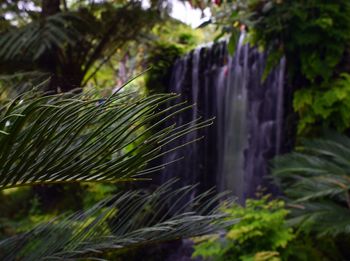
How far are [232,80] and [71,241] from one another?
4.85 m

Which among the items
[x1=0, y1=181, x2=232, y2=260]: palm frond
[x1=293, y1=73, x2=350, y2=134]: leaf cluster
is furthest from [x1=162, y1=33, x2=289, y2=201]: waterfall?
[x1=0, y1=181, x2=232, y2=260]: palm frond

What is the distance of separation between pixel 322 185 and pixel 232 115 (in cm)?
306

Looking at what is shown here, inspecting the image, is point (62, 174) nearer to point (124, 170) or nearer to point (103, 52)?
point (124, 170)

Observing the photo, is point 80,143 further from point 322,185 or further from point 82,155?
point 322,185

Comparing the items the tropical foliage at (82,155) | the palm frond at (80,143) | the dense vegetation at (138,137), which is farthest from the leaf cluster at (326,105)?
the palm frond at (80,143)

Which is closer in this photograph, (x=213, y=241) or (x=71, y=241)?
(x=71, y=241)

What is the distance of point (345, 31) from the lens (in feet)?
13.7

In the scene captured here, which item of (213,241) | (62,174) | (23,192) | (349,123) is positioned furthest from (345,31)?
(23,192)

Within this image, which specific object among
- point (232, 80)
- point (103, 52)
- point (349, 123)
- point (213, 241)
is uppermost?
point (103, 52)

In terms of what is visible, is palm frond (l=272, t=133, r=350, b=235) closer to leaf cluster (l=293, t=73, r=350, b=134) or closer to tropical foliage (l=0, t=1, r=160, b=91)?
leaf cluster (l=293, t=73, r=350, b=134)

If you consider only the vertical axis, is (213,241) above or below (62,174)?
below

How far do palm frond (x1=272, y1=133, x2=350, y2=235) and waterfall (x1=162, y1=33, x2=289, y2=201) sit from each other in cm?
141

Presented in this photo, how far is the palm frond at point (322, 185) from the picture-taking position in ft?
9.39

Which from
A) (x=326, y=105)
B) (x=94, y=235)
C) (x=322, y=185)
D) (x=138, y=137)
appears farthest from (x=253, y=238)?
(x=138, y=137)
